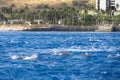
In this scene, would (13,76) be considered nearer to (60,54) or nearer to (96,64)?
(96,64)

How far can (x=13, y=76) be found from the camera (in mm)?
63344

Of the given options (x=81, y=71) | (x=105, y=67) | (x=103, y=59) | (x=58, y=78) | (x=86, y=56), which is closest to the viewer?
(x=58, y=78)

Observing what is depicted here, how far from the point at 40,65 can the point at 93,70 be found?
7.98m

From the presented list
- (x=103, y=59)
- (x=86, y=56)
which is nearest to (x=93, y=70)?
(x=103, y=59)

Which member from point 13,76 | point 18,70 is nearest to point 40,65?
point 18,70

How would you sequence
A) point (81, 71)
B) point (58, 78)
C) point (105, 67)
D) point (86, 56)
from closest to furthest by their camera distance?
1. point (58, 78)
2. point (81, 71)
3. point (105, 67)
4. point (86, 56)

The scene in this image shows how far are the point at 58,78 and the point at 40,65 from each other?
1326 centimetres

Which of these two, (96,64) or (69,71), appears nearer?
(69,71)

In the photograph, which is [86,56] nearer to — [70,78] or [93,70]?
[93,70]

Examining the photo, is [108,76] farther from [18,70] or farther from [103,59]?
[103,59]

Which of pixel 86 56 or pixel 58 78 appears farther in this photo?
pixel 86 56

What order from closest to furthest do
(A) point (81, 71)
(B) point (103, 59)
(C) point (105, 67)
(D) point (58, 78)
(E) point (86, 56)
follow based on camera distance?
(D) point (58, 78) → (A) point (81, 71) → (C) point (105, 67) → (B) point (103, 59) → (E) point (86, 56)

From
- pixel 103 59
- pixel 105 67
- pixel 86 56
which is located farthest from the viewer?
pixel 86 56

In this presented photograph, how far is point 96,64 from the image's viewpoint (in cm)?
7675
